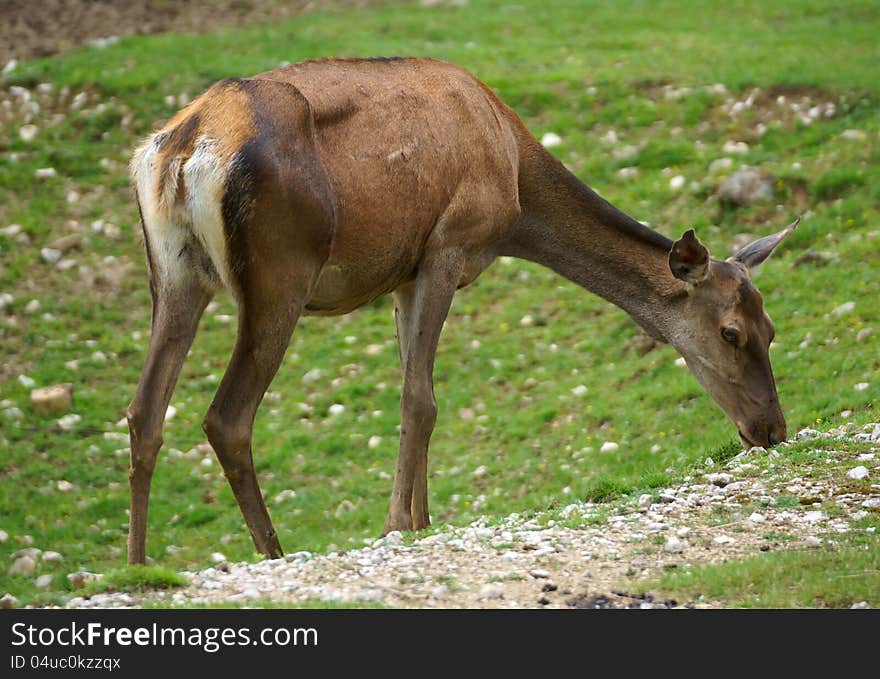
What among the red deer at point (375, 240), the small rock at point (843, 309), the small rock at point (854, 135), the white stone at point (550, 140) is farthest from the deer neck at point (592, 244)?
the white stone at point (550, 140)

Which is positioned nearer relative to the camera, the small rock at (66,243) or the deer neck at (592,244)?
the deer neck at (592,244)

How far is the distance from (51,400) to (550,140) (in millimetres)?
6998

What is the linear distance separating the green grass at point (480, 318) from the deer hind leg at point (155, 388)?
4.93 feet

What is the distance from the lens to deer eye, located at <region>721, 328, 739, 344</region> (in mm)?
10727

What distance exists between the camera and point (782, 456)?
1004 centimetres

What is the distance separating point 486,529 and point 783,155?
930cm

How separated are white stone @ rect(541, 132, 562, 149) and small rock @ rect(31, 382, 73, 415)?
6.70 m

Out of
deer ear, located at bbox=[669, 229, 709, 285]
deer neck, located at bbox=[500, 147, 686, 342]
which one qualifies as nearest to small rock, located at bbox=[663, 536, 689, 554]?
deer ear, located at bbox=[669, 229, 709, 285]

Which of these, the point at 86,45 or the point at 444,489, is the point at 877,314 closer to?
the point at 444,489

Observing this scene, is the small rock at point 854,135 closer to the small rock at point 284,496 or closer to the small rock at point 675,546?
the small rock at point 284,496

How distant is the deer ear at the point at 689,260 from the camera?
34.4ft

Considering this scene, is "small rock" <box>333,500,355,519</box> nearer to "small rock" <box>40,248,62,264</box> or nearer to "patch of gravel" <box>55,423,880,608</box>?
"patch of gravel" <box>55,423,880,608</box>

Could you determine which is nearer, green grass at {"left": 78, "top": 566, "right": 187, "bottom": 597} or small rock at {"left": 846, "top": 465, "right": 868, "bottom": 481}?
green grass at {"left": 78, "top": 566, "right": 187, "bottom": 597}
